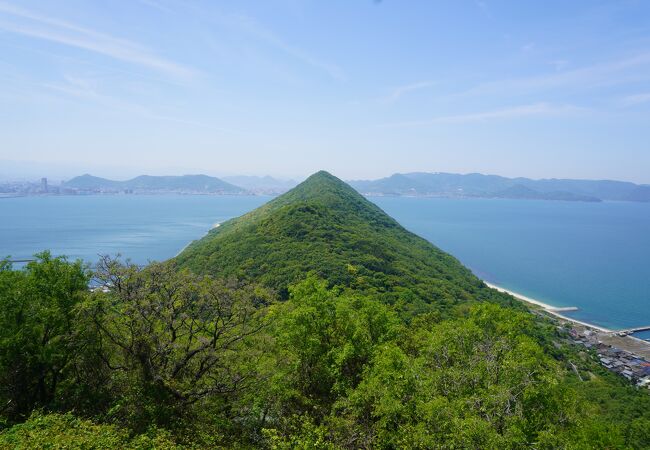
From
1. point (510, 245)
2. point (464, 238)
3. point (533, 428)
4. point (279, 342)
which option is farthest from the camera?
point (464, 238)

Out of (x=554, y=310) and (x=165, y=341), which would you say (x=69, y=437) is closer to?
(x=165, y=341)

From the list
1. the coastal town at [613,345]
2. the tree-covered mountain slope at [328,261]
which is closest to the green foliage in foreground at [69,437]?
the tree-covered mountain slope at [328,261]

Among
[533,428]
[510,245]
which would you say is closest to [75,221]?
[510,245]

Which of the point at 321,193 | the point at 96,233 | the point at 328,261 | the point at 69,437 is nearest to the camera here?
the point at 69,437

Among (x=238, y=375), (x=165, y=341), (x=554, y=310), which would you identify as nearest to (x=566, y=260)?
(x=554, y=310)

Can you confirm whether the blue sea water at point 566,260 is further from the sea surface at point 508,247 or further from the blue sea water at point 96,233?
the blue sea water at point 96,233

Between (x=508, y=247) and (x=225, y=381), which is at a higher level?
(x=225, y=381)

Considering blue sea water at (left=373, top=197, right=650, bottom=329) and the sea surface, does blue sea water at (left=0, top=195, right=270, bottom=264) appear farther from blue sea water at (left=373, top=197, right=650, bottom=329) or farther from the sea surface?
blue sea water at (left=373, top=197, right=650, bottom=329)

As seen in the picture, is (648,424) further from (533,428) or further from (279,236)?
(279,236)

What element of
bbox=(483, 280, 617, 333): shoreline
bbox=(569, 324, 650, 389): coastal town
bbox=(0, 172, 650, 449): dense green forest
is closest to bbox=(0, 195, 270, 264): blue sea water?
bbox=(0, 172, 650, 449): dense green forest
